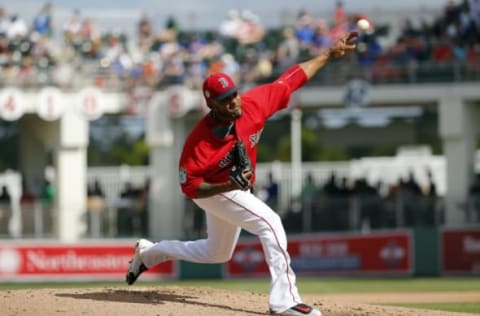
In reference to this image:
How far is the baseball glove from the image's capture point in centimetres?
911

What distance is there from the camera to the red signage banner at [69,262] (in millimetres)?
24984

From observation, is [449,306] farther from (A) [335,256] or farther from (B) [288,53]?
(B) [288,53]

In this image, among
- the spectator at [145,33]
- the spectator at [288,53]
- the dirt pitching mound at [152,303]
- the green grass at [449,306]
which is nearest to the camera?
the dirt pitching mound at [152,303]

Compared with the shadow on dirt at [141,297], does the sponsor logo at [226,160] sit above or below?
above

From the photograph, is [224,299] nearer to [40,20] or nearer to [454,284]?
[454,284]

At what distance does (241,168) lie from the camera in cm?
912

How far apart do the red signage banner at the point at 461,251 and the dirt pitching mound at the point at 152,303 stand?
1320cm

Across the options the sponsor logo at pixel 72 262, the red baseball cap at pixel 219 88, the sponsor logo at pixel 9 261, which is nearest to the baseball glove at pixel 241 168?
the red baseball cap at pixel 219 88

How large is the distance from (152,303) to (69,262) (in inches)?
606

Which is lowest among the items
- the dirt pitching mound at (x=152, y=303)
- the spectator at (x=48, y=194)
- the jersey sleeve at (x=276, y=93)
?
the dirt pitching mound at (x=152, y=303)

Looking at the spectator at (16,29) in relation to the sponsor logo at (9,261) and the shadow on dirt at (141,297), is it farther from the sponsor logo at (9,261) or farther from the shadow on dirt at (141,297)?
the shadow on dirt at (141,297)

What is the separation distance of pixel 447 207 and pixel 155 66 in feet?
24.6

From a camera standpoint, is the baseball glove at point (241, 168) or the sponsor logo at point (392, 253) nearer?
the baseball glove at point (241, 168)

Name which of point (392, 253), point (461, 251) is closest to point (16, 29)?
point (392, 253)
